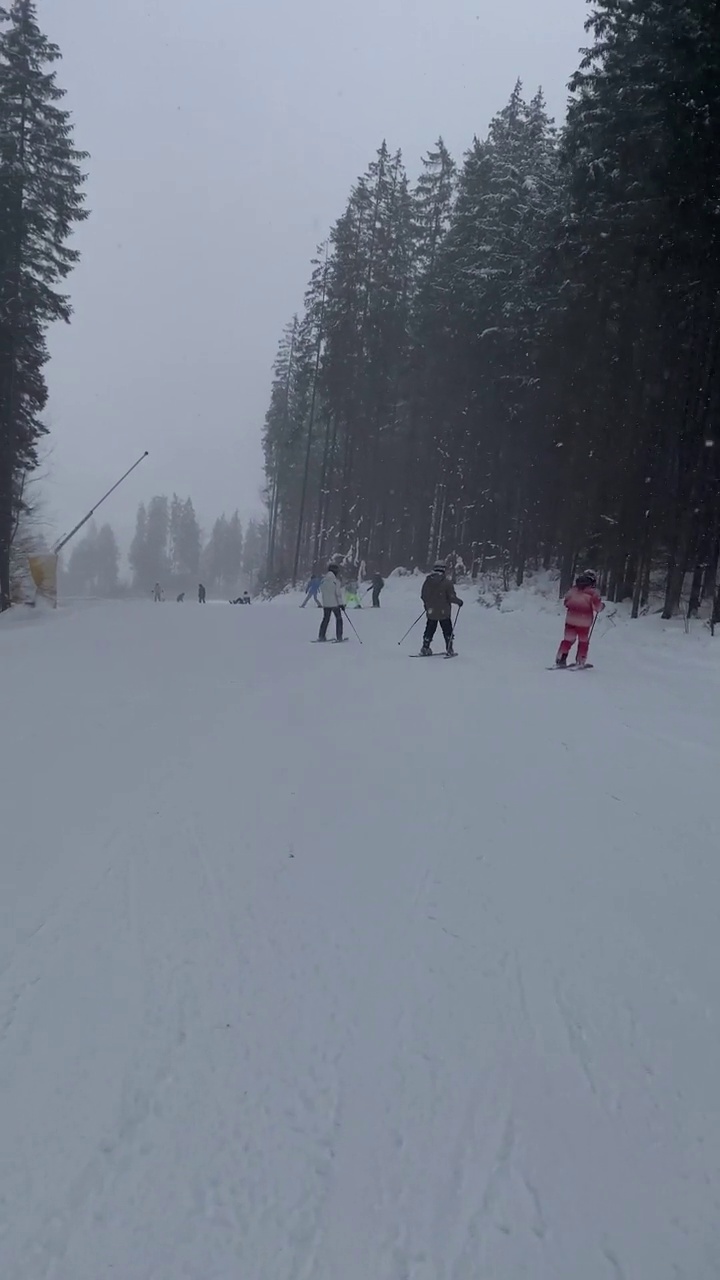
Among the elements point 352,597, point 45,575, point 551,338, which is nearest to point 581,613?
point 551,338

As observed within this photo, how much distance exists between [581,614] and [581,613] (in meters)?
0.02

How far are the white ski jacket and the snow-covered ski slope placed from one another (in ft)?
35.2

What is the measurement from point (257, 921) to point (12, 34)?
2797cm

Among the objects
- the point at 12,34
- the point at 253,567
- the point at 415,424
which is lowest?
the point at 253,567

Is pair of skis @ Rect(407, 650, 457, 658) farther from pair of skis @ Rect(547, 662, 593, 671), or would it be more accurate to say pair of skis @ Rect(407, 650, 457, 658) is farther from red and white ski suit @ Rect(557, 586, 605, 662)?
red and white ski suit @ Rect(557, 586, 605, 662)

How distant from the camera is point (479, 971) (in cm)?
441

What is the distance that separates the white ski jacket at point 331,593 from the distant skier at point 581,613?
617cm

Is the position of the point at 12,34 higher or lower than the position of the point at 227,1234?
higher

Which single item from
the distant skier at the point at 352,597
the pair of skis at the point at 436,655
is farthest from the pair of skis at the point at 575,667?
the distant skier at the point at 352,597

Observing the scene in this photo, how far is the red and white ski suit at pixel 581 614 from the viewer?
14.6 meters

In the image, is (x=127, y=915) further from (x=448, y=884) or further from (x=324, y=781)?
(x=324, y=781)

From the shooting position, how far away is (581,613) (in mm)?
14664

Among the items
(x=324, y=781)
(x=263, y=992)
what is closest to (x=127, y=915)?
(x=263, y=992)

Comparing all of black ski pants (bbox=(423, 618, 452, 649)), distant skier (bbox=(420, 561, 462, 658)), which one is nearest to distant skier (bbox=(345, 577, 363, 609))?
black ski pants (bbox=(423, 618, 452, 649))
